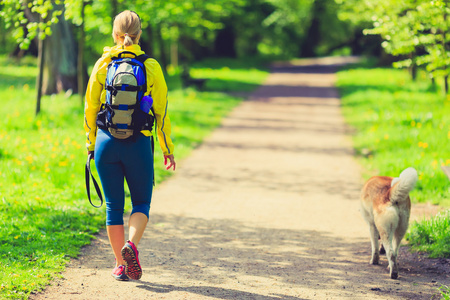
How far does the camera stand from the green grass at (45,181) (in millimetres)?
4672

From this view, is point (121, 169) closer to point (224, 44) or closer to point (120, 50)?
point (120, 50)

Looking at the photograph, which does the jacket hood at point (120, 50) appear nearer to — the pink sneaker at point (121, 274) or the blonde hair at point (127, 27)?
the blonde hair at point (127, 27)

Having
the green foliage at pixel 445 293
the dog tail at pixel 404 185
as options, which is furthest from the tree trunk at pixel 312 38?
the green foliage at pixel 445 293

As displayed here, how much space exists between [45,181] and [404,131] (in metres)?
7.31

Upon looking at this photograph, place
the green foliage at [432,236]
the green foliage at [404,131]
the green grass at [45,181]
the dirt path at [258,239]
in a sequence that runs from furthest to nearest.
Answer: the green foliage at [404,131], the green foliage at [432,236], the green grass at [45,181], the dirt path at [258,239]

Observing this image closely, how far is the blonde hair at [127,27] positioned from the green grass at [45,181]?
202cm

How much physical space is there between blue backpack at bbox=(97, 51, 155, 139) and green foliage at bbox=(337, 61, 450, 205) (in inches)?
182

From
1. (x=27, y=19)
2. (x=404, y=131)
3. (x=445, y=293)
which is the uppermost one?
(x=27, y=19)

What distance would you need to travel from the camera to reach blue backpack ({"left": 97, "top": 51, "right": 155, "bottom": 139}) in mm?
3924

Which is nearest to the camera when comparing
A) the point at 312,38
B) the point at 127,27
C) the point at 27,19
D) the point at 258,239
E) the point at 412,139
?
the point at 127,27

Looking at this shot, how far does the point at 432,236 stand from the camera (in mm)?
5520

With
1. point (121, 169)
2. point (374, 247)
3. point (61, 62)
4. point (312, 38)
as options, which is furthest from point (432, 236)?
point (312, 38)

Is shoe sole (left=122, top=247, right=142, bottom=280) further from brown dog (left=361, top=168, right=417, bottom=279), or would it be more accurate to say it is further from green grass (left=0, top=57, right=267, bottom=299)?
brown dog (left=361, top=168, right=417, bottom=279)

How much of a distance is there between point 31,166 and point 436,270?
5703 millimetres
